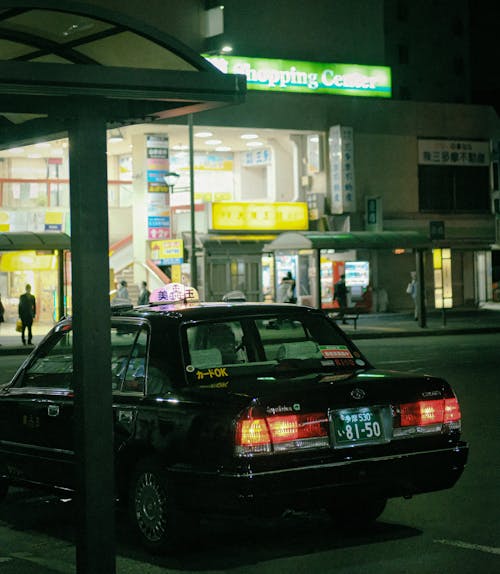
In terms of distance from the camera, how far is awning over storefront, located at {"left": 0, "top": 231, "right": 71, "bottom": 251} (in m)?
29.1

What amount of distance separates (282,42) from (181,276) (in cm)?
1203

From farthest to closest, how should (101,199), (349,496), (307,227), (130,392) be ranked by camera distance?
(307,227)
(130,392)
(349,496)
(101,199)

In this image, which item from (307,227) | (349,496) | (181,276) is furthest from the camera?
(307,227)

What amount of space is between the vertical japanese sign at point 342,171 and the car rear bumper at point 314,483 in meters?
34.9

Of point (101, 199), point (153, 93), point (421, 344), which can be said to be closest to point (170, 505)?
point (101, 199)

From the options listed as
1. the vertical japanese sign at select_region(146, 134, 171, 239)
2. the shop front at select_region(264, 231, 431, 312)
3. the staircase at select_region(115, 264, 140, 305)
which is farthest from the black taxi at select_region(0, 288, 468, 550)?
the staircase at select_region(115, 264, 140, 305)

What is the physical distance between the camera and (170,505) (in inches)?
247

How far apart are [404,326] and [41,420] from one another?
27785 millimetres

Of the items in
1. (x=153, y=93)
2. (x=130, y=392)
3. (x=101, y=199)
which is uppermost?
(x=153, y=93)

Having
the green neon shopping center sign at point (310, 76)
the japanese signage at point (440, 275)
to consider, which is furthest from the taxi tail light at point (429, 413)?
the japanese signage at point (440, 275)

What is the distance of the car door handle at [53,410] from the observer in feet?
23.6

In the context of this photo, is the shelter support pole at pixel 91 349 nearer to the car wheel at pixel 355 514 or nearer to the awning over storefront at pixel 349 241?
the car wheel at pixel 355 514

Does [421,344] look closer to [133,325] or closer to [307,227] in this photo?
[307,227]

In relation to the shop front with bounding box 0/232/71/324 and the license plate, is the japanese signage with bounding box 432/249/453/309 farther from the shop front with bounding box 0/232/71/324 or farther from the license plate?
the license plate
